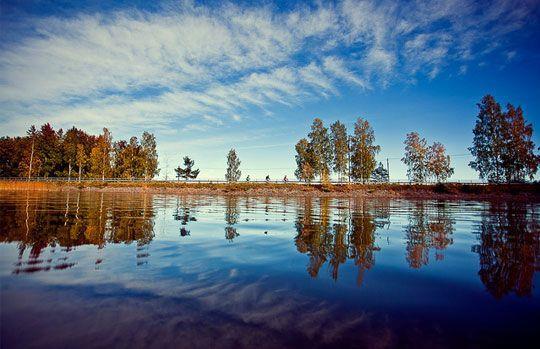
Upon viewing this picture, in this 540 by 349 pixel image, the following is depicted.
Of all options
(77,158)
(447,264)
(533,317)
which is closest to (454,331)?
(533,317)

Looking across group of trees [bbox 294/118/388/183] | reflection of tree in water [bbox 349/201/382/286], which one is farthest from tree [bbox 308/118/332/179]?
reflection of tree in water [bbox 349/201/382/286]

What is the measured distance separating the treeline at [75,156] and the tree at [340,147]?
5427cm

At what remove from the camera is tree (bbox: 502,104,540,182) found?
49938 mm

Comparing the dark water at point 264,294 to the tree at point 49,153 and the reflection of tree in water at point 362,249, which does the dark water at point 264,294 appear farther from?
the tree at point 49,153

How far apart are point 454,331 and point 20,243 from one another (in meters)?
9.52

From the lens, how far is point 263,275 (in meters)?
5.32

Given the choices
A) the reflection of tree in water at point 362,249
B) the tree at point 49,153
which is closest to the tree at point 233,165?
the tree at point 49,153

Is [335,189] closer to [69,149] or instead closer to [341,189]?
[341,189]

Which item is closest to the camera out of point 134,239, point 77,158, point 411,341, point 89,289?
point 411,341

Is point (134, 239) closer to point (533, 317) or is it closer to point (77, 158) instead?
point (533, 317)

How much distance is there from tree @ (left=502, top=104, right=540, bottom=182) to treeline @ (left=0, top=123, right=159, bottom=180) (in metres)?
86.2

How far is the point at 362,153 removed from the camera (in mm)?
68250

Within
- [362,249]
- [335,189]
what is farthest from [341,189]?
[362,249]

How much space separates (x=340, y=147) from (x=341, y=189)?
14.4m
